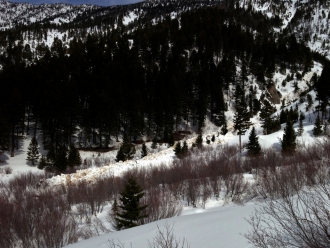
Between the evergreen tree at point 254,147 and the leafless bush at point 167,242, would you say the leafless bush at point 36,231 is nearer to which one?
the leafless bush at point 167,242

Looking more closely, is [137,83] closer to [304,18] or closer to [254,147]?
[254,147]

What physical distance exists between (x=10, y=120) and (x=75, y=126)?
11.7 metres

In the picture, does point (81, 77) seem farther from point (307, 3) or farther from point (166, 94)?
point (307, 3)

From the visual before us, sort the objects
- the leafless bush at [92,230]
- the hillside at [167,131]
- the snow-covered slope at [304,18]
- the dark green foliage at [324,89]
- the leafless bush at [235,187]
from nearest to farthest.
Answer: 1. the hillside at [167,131]
2. the leafless bush at [92,230]
3. the leafless bush at [235,187]
4. the dark green foliage at [324,89]
5. the snow-covered slope at [304,18]

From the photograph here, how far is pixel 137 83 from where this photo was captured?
5856 centimetres

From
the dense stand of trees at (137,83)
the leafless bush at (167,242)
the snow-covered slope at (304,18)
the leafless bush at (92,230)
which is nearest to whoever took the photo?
the leafless bush at (167,242)

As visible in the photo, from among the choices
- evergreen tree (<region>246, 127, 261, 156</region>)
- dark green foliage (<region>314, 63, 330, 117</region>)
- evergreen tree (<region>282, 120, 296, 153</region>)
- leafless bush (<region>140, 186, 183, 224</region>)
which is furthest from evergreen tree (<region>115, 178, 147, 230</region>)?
dark green foliage (<region>314, 63, 330, 117</region>)

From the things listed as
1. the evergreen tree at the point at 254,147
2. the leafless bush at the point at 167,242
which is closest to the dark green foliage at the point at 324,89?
the evergreen tree at the point at 254,147

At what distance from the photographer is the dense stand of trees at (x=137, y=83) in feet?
147

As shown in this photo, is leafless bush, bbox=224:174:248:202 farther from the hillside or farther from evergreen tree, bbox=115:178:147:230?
evergreen tree, bbox=115:178:147:230

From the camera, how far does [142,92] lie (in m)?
56.5

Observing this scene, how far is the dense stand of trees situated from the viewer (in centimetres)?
4478

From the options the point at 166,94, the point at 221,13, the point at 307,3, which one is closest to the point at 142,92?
the point at 166,94

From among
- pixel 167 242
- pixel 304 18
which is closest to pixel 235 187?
pixel 167 242
